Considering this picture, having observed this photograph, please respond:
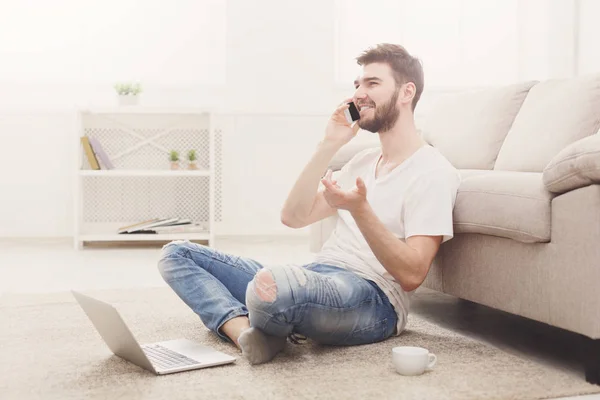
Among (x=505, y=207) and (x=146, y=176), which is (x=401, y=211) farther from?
(x=146, y=176)

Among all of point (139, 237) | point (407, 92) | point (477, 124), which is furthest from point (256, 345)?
point (139, 237)

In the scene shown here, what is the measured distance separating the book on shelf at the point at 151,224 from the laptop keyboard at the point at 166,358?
8.59 feet

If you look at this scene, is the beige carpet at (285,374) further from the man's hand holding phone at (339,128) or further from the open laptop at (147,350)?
the man's hand holding phone at (339,128)

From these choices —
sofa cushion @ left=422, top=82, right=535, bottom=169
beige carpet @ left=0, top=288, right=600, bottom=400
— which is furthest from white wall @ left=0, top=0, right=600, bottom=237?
beige carpet @ left=0, top=288, right=600, bottom=400

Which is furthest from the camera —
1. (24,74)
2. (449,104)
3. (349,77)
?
(349,77)

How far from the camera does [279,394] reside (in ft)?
5.33

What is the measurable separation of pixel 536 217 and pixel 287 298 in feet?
2.06

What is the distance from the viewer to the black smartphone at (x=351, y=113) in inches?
79.8

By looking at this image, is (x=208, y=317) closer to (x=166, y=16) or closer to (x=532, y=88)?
(x=532, y=88)

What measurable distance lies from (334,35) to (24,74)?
6.36 ft

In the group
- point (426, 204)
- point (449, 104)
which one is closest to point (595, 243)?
point (426, 204)

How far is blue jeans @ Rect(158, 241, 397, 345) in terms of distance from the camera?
1788mm

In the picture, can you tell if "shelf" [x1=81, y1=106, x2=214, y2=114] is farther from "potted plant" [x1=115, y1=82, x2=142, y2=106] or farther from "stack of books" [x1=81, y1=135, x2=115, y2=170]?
"stack of books" [x1=81, y1=135, x2=115, y2=170]

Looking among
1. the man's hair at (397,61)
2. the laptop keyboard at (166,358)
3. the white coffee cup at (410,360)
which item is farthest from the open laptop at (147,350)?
the man's hair at (397,61)
